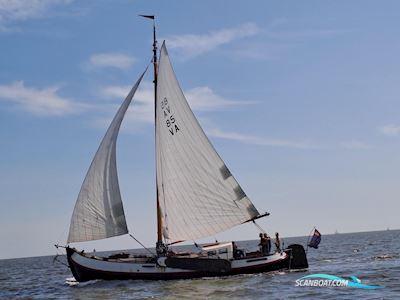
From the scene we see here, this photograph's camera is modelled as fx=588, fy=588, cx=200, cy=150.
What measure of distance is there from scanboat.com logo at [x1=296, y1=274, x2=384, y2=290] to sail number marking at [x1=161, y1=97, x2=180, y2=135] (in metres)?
12.7

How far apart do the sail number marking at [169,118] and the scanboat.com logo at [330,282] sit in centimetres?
1270

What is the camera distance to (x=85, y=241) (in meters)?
38.1

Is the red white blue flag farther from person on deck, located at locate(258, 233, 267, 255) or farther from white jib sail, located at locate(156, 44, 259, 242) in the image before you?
white jib sail, located at locate(156, 44, 259, 242)

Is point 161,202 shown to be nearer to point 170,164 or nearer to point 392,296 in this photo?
point 170,164


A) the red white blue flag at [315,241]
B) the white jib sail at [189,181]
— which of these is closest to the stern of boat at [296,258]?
the red white blue flag at [315,241]

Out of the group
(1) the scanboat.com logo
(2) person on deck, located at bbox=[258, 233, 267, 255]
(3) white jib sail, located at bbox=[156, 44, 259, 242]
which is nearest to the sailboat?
(3) white jib sail, located at bbox=[156, 44, 259, 242]

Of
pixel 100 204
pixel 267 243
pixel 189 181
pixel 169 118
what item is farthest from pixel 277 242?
pixel 100 204

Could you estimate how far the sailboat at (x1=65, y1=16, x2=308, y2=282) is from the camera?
37.8 meters

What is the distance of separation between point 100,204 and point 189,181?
19.8 ft

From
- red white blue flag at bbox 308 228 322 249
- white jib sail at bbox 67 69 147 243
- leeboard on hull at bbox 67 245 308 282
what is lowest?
leeboard on hull at bbox 67 245 308 282

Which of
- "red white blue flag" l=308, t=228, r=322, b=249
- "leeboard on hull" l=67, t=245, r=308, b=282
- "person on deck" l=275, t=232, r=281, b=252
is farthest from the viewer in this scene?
"red white blue flag" l=308, t=228, r=322, b=249

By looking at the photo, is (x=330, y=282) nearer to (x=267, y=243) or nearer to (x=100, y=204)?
(x=267, y=243)

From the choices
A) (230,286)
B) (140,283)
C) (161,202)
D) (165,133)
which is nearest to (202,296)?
(230,286)

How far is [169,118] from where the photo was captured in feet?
131
